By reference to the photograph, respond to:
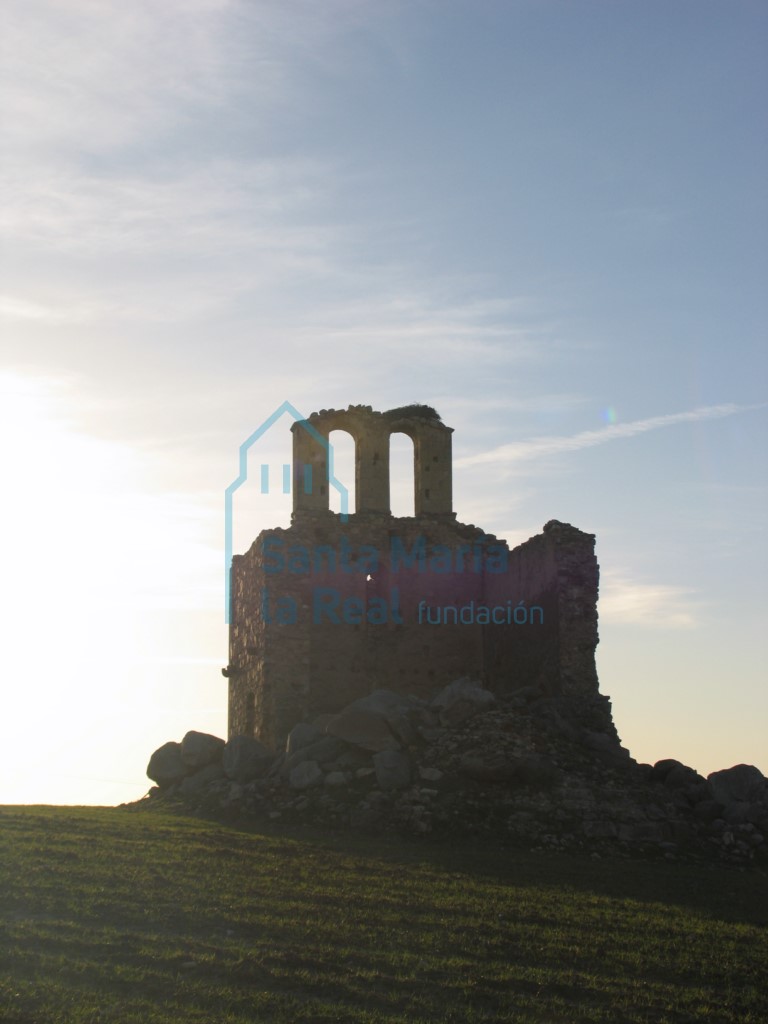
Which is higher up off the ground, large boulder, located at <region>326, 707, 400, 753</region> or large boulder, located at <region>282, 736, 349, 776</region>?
large boulder, located at <region>326, 707, 400, 753</region>

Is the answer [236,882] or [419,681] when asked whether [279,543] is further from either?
[236,882]

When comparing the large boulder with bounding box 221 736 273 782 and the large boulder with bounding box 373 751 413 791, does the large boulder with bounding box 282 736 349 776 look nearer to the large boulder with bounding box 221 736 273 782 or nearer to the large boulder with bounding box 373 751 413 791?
the large boulder with bounding box 221 736 273 782

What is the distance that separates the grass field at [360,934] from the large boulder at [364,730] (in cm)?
375

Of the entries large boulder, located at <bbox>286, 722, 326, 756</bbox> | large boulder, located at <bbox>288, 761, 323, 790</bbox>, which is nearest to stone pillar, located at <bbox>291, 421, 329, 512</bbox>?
large boulder, located at <bbox>286, 722, 326, 756</bbox>

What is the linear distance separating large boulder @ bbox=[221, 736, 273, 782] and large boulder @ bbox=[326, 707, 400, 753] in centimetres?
156

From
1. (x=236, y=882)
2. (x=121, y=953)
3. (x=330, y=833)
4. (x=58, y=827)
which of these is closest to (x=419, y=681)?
(x=330, y=833)

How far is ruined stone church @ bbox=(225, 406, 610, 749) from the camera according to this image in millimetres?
27406

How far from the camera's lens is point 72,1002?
463 inches

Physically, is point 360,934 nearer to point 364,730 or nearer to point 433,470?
point 364,730

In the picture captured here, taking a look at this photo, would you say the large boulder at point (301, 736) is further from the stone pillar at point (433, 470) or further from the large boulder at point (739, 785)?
the large boulder at point (739, 785)

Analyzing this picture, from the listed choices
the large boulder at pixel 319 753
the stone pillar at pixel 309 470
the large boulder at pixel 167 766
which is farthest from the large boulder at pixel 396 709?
the stone pillar at pixel 309 470

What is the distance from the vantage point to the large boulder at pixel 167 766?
26.6 m

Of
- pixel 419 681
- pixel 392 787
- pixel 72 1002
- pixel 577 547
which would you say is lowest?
pixel 72 1002

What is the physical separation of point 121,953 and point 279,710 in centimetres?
1419
